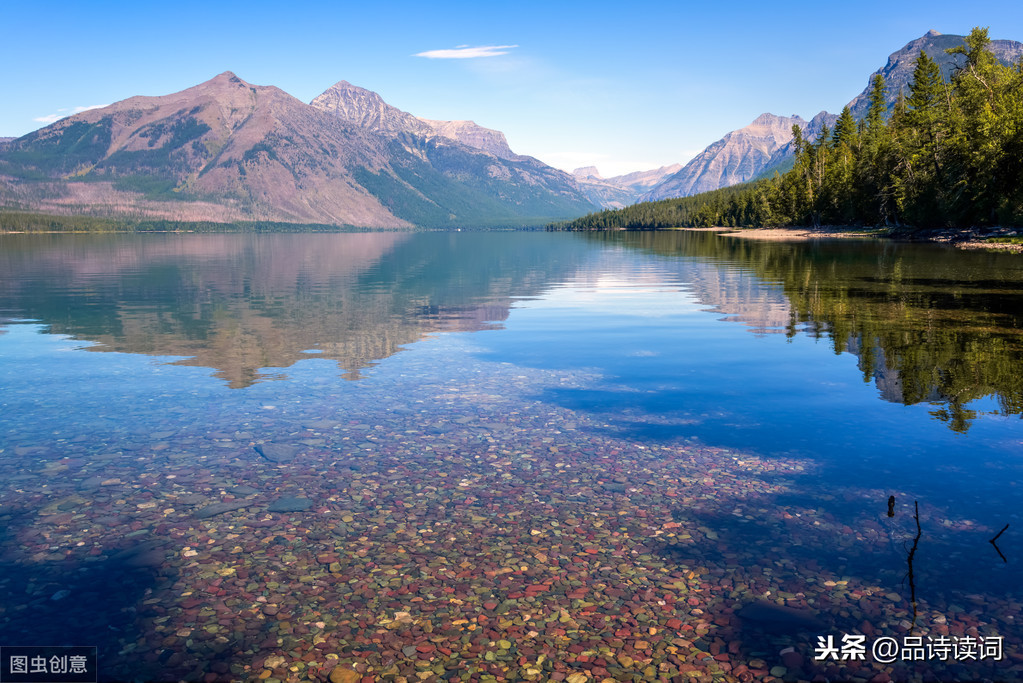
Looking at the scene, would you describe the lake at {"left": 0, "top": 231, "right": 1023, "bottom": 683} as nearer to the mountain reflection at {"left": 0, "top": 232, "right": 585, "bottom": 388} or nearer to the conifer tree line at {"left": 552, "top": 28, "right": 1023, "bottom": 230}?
the mountain reflection at {"left": 0, "top": 232, "right": 585, "bottom": 388}

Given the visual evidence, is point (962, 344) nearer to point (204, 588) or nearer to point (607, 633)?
point (607, 633)

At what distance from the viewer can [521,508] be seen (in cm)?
1424

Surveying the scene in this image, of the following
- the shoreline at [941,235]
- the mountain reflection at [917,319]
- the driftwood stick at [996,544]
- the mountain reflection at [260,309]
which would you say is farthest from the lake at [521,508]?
the shoreline at [941,235]

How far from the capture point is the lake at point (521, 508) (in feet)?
32.3

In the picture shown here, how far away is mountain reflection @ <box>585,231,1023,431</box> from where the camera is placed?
23.4 metres

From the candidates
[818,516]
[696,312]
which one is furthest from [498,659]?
[696,312]

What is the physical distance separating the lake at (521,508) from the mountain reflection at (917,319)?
29 cm

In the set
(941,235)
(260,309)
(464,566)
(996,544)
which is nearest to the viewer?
(464,566)

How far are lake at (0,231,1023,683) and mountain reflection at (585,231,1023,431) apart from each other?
29cm

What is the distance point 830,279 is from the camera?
6322cm

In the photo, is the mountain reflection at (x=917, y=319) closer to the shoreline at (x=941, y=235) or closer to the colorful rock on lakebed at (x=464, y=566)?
the colorful rock on lakebed at (x=464, y=566)

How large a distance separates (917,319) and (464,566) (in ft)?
116

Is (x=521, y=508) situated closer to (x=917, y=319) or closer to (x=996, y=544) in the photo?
(x=996, y=544)

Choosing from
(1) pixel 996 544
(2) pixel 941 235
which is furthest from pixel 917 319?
(2) pixel 941 235
